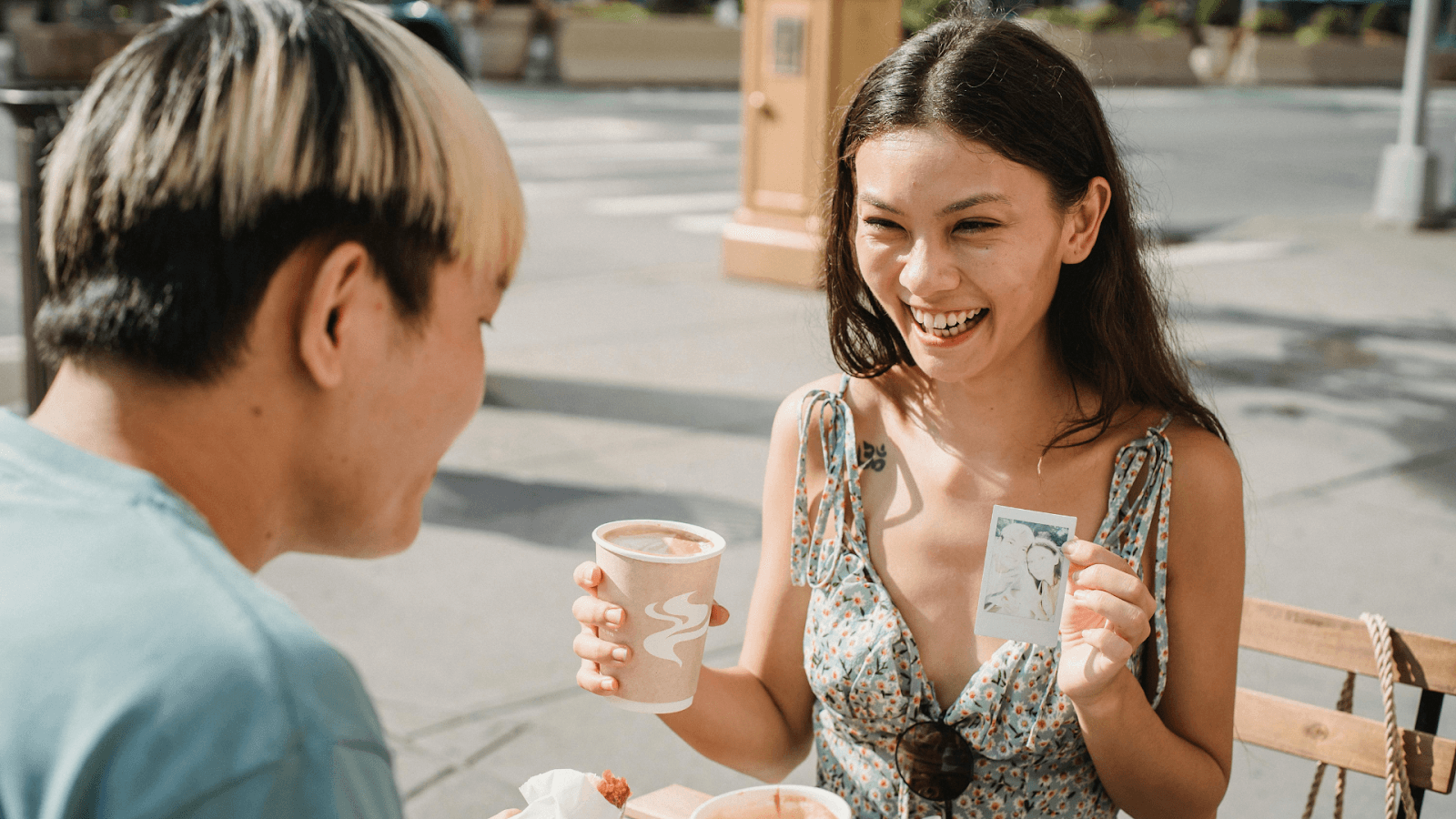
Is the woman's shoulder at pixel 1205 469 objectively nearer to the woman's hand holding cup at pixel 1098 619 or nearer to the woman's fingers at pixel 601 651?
the woman's hand holding cup at pixel 1098 619

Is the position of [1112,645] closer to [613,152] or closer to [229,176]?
[229,176]

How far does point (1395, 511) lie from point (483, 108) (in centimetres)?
531

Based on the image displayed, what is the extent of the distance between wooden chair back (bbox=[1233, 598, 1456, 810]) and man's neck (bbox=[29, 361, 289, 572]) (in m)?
1.77

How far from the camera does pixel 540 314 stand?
8.86 m

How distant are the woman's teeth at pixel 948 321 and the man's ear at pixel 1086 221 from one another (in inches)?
7.7

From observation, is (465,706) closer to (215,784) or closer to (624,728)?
(624,728)

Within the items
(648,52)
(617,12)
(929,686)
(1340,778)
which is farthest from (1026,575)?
(617,12)

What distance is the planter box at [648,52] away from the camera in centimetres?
2606

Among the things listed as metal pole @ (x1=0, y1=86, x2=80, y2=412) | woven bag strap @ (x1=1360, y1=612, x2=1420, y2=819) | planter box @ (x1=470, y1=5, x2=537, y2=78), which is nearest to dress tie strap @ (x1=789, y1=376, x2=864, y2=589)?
woven bag strap @ (x1=1360, y1=612, x2=1420, y2=819)

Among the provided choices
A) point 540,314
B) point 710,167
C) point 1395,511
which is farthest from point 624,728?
point 710,167

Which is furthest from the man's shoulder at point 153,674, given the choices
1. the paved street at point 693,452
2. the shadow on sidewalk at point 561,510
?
the shadow on sidewalk at point 561,510

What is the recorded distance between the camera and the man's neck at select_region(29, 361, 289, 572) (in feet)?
3.36

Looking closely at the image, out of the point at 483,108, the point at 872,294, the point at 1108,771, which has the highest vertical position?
the point at 483,108

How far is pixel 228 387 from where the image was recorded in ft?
3.39
